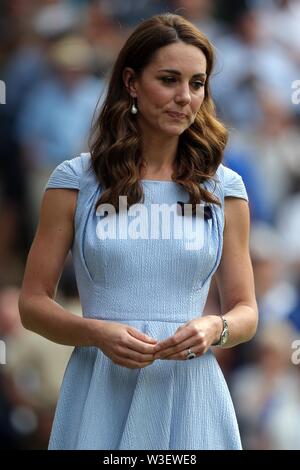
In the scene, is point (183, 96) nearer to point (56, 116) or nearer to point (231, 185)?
point (231, 185)

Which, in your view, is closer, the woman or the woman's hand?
the woman's hand

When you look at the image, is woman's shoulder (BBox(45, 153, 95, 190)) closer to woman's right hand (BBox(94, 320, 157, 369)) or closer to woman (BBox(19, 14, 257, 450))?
woman (BBox(19, 14, 257, 450))

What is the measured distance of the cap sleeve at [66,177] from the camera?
6.49ft

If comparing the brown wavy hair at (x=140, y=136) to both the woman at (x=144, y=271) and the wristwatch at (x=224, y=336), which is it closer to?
the woman at (x=144, y=271)

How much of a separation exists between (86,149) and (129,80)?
62.7 inches

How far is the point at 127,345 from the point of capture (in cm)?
182

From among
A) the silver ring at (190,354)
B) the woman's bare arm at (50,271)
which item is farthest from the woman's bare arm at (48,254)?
the silver ring at (190,354)

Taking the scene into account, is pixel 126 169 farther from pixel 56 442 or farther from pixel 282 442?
pixel 282 442

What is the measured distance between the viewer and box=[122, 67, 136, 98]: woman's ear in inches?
80.6

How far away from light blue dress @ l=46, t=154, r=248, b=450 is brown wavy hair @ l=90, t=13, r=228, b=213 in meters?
0.04

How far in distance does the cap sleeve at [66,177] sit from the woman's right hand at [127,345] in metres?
0.29

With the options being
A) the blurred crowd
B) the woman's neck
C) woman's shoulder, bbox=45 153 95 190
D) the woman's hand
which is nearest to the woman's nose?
the woman's neck

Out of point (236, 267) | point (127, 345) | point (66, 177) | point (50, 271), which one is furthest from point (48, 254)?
point (236, 267)

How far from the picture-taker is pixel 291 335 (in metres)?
3.69
